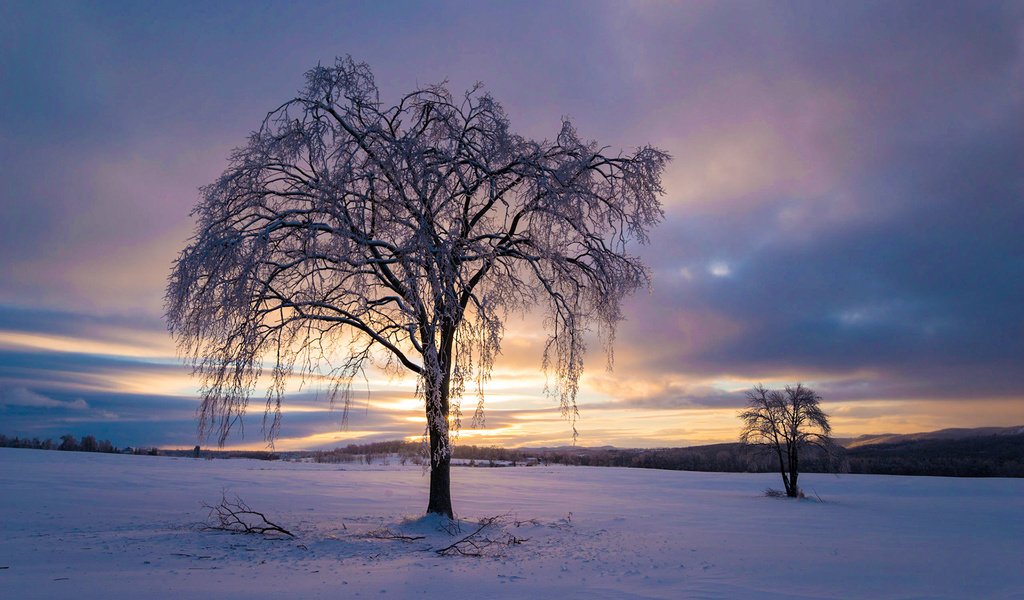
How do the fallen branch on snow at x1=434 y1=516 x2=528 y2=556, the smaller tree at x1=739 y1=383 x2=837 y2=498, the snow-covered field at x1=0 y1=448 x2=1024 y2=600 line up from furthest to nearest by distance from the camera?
the smaller tree at x1=739 y1=383 x2=837 y2=498, the fallen branch on snow at x1=434 y1=516 x2=528 y2=556, the snow-covered field at x1=0 y1=448 x2=1024 y2=600

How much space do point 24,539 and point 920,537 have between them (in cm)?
2144

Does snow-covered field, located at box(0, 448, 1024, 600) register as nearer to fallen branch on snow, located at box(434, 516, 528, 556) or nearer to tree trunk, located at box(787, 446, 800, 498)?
fallen branch on snow, located at box(434, 516, 528, 556)

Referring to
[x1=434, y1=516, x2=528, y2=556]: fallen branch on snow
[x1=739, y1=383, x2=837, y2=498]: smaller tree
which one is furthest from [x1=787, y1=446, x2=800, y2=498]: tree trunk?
[x1=434, y1=516, x2=528, y2=556]: fallen branch on snow

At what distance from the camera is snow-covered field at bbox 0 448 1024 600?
802 centimetres

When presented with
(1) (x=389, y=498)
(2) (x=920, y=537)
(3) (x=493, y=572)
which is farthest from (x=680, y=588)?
(1) (x=389, y=498)

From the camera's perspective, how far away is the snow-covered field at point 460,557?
802cm

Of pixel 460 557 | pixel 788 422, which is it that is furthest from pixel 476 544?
pixel 788 422

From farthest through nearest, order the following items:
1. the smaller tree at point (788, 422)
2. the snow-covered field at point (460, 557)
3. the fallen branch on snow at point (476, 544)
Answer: the smaller tree at point (788, 422)
the fallen branch on snow at point (476, 544)
the snow-covered field at point (460, 557)

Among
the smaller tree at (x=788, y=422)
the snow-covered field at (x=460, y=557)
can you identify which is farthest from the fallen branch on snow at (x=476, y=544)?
the smaller tree at (x=788, y=422)

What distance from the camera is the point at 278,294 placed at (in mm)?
12031

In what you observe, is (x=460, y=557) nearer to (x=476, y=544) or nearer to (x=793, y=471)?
(x=476, y=544)

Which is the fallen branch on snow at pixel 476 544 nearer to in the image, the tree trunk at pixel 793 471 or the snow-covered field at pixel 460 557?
the snow-covered field at pixel 460 557

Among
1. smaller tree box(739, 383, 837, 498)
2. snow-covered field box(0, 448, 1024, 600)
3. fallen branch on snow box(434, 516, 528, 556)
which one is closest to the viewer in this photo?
snow-covered field box(0, 448, 1024, 600)

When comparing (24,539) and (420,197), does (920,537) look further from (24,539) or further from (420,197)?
(24,539)
